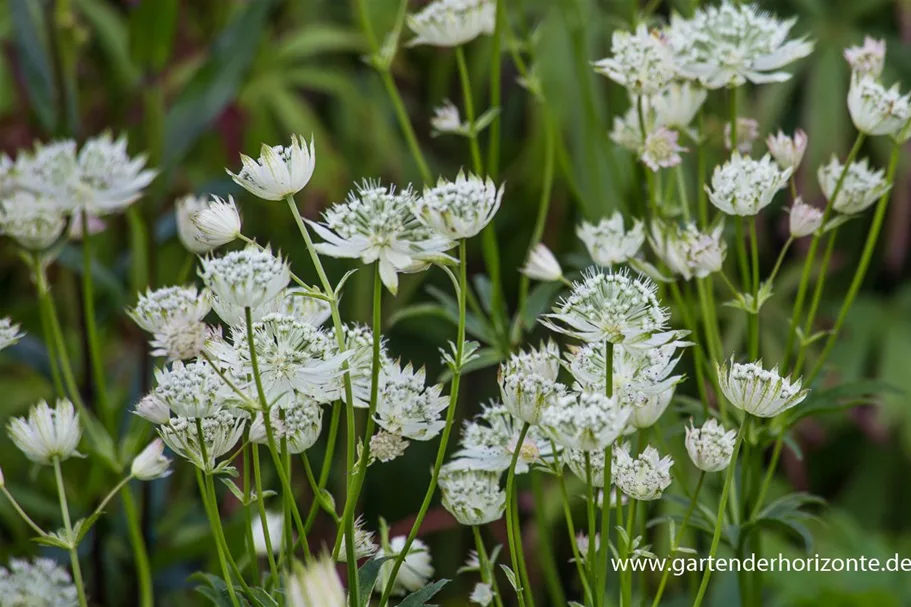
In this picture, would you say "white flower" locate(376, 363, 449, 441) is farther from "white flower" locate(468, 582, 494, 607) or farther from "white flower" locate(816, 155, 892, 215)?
"white flower" locate(816, 155, 892, 215)

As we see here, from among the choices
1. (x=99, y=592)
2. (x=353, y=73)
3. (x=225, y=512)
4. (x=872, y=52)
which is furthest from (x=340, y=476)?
(x=872, y=52)

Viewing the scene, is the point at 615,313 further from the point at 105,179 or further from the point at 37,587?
the point at 105,179

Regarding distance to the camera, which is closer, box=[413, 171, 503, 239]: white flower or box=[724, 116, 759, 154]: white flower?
box=[413, 171, 503, 239]: white flower

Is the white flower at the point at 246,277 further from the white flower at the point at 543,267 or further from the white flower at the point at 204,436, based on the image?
the white flower at the point at 543,267

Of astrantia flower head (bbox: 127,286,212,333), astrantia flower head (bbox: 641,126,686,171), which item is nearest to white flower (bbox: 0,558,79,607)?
astrantia flower head (bbox: 127,286,212,333)

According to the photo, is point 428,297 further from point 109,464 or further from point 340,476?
point 109,464

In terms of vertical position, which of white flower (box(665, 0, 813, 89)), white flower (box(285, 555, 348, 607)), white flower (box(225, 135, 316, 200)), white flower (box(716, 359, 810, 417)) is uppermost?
white flower (box(665, 0, 813, 89))
